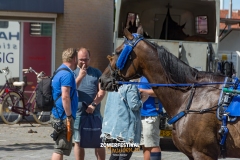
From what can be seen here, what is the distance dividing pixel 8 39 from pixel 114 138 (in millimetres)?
9651

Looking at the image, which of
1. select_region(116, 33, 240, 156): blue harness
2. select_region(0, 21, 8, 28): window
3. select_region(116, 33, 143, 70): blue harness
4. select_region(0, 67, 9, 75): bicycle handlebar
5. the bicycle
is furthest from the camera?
select_region(0, 21, 8, 28): window

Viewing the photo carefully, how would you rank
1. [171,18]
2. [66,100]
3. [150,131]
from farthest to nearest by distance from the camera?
[171,18] < [150,131] < [66,100]

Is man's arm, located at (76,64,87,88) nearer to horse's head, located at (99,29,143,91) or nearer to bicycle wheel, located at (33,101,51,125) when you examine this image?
horse's head, located at (99,29,143,91)

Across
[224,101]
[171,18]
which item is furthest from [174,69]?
[171,18]

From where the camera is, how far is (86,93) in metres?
8.25

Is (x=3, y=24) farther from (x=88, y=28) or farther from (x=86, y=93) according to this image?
(x=86, y=93)

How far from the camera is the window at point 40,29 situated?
16578mm

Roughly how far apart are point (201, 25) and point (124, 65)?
7.99 m

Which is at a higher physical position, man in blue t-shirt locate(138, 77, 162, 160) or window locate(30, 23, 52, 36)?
window locate(30, 23, 52, 36)

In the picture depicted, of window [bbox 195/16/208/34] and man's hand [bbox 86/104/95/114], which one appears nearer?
man's hand [bbox 86/104/95/114]

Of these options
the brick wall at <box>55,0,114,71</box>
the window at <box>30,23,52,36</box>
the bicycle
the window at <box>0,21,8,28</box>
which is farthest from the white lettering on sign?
the bicycle

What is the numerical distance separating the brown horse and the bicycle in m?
8.57

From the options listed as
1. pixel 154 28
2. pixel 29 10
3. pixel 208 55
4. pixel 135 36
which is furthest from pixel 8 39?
pixel 135 36

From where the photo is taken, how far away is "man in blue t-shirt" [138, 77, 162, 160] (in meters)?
8.14
